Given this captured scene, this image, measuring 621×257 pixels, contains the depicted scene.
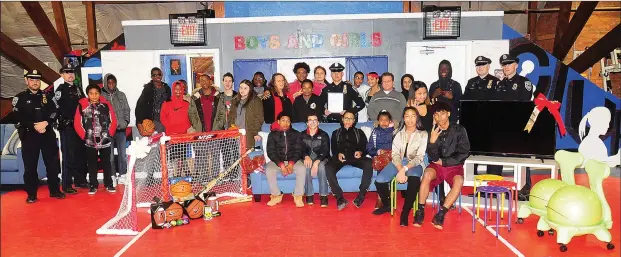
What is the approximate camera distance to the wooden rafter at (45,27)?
9102 millimetres

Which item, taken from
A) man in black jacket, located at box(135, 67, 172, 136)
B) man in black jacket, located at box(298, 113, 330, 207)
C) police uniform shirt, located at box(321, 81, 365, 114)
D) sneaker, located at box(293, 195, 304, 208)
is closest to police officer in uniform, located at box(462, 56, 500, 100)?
police uniform shirt, located at box(321, 81, 365, 114)

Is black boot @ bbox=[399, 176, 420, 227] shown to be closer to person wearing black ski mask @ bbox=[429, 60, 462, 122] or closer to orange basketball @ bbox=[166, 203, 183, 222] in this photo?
person wearing black ski mask @ bbox=[429, 60, 462, 122]

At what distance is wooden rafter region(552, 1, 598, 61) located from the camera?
872cm

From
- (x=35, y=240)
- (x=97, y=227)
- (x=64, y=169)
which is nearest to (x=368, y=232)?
(x=97, y=227)

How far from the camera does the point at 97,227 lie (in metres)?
5.61

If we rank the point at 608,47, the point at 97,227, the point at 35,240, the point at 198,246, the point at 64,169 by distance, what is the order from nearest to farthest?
the point at 198,246 < the point at 35,240 < the point at 97,227 < the point at 64,169 < the point at 608,47

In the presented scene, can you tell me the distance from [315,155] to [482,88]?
8.81 feet

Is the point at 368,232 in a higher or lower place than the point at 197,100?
lower

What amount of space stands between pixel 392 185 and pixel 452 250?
1.38 metres

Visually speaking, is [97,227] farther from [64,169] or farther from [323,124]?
[323,124]

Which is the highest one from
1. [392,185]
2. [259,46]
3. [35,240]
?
[259,46]

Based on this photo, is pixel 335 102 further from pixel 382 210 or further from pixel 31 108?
pixel 31 108

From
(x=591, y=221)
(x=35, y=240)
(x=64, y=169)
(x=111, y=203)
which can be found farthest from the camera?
(x=64, y=169)

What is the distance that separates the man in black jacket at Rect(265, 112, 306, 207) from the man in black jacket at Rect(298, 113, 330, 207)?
0.09m
